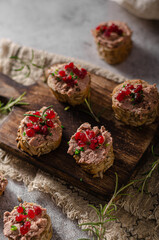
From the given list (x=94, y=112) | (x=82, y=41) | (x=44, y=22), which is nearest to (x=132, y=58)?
(x=82, y=41)

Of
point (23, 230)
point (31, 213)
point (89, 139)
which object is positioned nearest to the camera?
point (23, 230)

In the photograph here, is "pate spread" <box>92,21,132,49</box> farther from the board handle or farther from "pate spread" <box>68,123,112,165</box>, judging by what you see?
"pate spread" <box>68,123,112,165</box>

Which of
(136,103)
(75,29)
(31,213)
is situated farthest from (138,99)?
(75,29)

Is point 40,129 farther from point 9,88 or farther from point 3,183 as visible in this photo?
point 9,88

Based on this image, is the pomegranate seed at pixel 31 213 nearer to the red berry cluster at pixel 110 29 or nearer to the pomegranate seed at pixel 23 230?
the pomegranate seed at pixel 23 230

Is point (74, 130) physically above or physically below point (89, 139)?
below

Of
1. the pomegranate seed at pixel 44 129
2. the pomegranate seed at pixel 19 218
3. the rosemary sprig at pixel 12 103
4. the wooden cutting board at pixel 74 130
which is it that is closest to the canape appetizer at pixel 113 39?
the wooden cutting board at pixel 74 130
